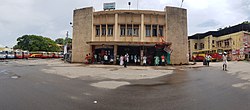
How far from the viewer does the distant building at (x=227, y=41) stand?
4259cm

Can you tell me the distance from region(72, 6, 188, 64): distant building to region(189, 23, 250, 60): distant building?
2246 centimetres

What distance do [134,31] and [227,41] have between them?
103ft

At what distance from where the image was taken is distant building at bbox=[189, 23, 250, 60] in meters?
42.6

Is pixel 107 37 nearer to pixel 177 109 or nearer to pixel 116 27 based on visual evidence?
pixel 116 27

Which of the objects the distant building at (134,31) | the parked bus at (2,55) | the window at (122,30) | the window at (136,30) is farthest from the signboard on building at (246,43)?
the parked bus at (2,55)

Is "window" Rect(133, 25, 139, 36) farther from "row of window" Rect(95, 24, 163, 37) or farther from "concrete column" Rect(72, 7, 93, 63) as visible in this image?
"concrete column" Rect(72, 7, 93, 63)

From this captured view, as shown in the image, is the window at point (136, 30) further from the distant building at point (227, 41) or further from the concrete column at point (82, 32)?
the distant building at point (227, 41)

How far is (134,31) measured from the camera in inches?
1056

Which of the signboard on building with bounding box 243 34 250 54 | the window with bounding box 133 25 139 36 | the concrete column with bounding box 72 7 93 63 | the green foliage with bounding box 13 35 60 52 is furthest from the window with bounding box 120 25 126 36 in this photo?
the green foliage with bounding box 13 35 60 52

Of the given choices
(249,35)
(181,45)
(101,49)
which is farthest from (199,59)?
(101,49)

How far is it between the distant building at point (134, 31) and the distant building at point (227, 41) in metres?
22.5

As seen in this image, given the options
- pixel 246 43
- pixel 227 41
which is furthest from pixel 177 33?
pixel 227 41

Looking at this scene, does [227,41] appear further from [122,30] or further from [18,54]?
[18,54]

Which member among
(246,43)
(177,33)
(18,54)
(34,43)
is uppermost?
(34,43)
